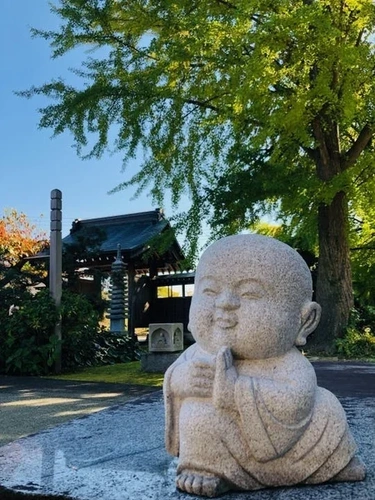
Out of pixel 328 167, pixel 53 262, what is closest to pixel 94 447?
pixel 53 262

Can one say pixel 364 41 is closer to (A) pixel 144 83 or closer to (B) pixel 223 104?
(B) pixel 223 104

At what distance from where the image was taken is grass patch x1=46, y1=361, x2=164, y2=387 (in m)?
7.87

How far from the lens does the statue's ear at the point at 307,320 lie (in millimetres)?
2609

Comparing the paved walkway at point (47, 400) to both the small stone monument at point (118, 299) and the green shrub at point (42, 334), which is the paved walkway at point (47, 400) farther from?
the small stone monument at point (118, 299)

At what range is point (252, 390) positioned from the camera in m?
2.32

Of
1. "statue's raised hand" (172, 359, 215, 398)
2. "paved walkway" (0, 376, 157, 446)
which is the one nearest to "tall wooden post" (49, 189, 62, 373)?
"paved walkway" (0, 376, 157, 446)

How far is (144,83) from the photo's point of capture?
10055 millimetres

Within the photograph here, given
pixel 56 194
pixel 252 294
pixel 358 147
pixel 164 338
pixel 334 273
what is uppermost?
pixel 358 147

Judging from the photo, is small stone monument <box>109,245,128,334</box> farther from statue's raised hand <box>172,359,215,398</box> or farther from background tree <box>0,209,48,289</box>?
statue's raised hand <box>172,359,215,398</box>

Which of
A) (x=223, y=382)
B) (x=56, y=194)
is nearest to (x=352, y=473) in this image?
(x=223, y=382)

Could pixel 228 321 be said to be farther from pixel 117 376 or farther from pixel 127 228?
pixel 127 228

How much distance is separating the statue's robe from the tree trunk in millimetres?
8360

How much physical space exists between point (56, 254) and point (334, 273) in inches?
220

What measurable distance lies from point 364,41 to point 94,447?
31.0 feet
